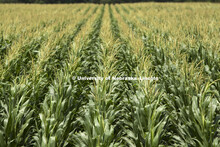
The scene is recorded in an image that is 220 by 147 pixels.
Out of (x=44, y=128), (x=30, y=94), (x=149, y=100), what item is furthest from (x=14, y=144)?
(x=149, y=100)

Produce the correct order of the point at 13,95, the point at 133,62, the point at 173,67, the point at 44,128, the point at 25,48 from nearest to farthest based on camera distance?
the point at 44,128 → the point at 13,95 → the point at 173,67 → the point at 133,62 → the point at 25,48

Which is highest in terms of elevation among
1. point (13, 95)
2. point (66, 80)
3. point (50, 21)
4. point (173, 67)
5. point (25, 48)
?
point (50, 21)

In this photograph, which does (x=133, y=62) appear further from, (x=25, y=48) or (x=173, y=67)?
(x=25, y=48)

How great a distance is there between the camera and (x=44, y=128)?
210 centimetres

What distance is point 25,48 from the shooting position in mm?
5500

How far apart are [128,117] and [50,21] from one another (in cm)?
1312

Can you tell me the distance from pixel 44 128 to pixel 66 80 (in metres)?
1.36

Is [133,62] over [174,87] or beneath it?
over

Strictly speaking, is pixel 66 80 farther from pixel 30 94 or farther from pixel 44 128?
pixel 44 128

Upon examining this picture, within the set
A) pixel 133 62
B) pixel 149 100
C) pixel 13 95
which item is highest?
pixel 133 62

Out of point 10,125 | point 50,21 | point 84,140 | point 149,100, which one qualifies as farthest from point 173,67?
point 50,21

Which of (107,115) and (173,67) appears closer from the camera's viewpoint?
(107,115)

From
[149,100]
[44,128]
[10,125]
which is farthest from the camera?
[149,100]

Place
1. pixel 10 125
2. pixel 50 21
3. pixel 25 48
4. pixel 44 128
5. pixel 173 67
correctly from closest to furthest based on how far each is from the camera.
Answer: pixel 44 128
pixel 10 125
pixel 173 67
pixel 25 48
pixel 50 21
